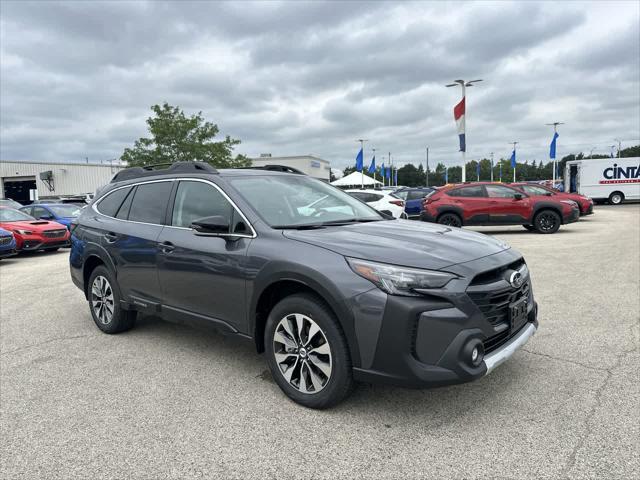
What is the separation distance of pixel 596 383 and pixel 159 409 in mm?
3155

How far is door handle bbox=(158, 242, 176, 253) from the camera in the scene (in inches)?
159

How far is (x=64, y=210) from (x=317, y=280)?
1665 centimetres

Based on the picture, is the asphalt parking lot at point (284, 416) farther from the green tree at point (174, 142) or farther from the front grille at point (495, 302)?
the green tree at point (174, 142)

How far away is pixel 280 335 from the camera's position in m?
3.28

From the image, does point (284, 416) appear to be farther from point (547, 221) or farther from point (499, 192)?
point (547, 221)

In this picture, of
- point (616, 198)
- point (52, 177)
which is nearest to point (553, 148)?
point (616, 198)

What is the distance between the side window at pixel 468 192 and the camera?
1446 centimetres

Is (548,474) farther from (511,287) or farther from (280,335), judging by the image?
(280,335)

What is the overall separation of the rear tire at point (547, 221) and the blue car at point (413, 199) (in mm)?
5945

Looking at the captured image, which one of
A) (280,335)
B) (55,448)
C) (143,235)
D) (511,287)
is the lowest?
(55,448)

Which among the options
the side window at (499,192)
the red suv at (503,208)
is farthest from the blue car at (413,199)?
the side window at (499,192)

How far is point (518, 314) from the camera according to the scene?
3170mm

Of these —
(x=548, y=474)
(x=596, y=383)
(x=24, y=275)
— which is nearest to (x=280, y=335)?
(x=548, y=474)

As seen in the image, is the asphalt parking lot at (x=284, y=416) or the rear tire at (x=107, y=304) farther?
the rear tire at (x=107, y=304)
